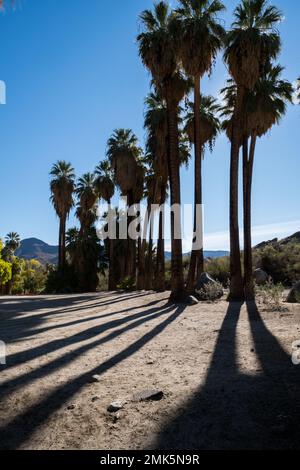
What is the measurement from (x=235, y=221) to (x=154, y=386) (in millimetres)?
12500

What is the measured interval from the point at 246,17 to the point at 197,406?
17561 mm

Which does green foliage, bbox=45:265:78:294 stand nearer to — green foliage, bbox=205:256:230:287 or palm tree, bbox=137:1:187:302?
green foliage, bbox=205:256:230:287

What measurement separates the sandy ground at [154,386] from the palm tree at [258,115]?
1062 centimetres

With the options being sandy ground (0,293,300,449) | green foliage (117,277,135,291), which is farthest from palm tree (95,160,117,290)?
sandy ground (0,293,300,449)

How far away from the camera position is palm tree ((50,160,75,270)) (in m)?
42.9

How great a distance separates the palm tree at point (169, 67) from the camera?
1686 centimetres

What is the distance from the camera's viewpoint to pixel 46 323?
1088cm

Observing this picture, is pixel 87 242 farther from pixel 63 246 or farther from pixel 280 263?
pixel 280 263

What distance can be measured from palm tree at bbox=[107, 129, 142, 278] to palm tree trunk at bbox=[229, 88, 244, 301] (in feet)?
53.9

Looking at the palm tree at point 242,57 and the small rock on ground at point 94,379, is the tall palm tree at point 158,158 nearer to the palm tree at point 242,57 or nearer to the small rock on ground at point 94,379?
the palm tree at point 242,57

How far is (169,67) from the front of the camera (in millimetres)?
17547

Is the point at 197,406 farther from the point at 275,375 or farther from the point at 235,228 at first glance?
the point at 235,228

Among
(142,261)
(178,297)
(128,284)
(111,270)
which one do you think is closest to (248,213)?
(178,297)
